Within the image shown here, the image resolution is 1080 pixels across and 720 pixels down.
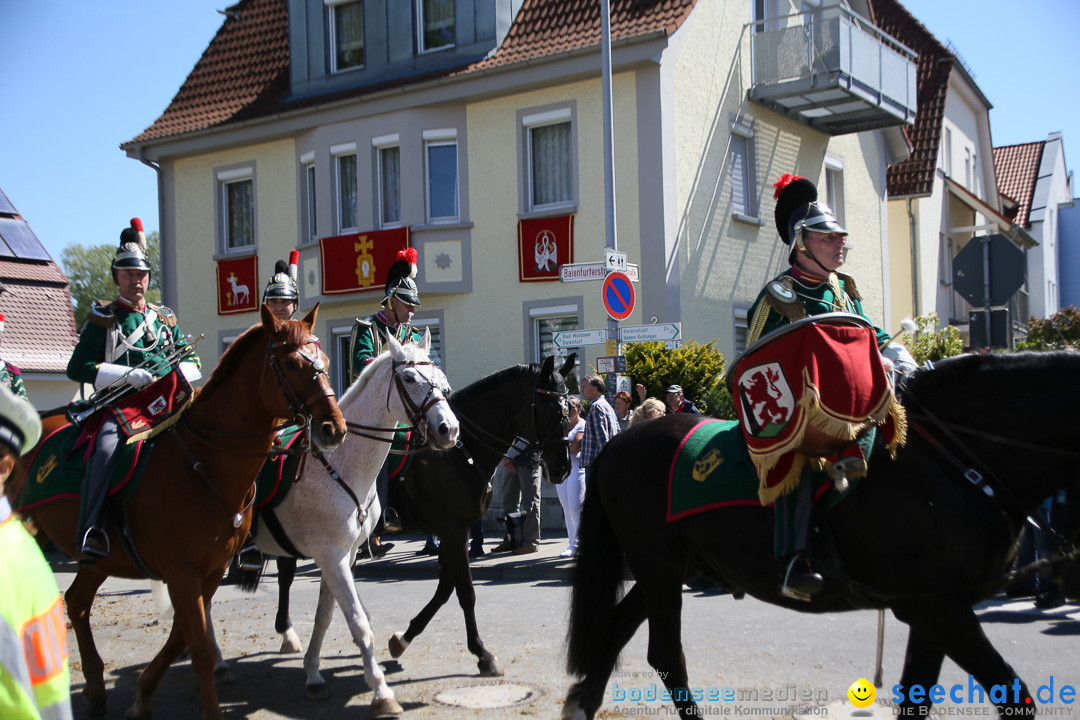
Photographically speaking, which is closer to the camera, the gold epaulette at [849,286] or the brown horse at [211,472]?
the gold epaulette at [849,286]

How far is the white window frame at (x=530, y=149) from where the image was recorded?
17047 millimetres

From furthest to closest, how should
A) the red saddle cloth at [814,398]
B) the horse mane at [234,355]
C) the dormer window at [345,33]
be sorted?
the dormer window at [345,33]
the horse mane at [234,355]
the red saddle cloth at [814,398]

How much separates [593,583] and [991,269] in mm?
6032

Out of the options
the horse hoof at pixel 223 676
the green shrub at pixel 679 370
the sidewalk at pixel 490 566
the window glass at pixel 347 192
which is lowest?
the sidewalk at pixel 490 566

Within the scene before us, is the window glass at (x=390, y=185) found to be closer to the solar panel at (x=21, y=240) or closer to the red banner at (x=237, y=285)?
the red banner at (x=237, y=285)

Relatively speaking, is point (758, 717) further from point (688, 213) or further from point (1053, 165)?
point (1053, 165)

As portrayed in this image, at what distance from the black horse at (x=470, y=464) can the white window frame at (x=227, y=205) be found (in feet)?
47.0

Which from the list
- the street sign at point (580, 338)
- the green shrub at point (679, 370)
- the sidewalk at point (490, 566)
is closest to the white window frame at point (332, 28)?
Result: the green shrub at point (679, 370)

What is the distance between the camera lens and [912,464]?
161 inches

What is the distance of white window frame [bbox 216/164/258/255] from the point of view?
2056 centimetres

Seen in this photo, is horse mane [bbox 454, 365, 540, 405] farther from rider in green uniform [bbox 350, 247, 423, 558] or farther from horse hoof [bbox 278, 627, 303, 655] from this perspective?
horse hoof [bbox 278, 627, 303, 655]

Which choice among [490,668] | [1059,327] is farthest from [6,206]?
[1059,327]

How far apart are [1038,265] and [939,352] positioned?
25.6m

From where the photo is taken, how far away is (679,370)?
14383 mm
